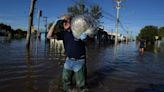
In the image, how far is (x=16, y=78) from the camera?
901 centimetres

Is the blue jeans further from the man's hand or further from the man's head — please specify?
the man's head

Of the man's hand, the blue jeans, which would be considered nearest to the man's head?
the man's hand

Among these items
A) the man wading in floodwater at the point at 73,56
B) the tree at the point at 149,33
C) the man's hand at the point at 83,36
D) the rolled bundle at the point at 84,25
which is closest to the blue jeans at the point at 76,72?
the man wading in floodwater at the point at 73,56

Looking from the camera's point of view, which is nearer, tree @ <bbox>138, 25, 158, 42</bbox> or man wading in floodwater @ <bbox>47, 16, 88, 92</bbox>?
man wading in floodwater @ <bbox>47, 16, 88, 92</bbox>

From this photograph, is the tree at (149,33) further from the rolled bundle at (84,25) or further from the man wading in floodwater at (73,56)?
the rolled bundle at (84,25)

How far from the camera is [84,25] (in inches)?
190

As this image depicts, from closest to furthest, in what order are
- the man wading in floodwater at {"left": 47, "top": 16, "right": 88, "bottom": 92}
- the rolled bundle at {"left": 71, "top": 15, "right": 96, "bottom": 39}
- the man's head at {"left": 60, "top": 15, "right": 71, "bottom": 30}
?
the rolled bundle at {"left": 71, "top": 15, "right": 96, "bottom": 39}
the man's head at {"left": 60, "top": 15, "right": 71, "bottom": 30}
the man wading in floodwater at {"left": 47, "top": 16, "right": 88, "bottom": 92}

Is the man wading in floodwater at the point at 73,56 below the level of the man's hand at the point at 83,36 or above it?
below

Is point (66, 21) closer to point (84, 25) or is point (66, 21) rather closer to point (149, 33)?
point (84, 25)

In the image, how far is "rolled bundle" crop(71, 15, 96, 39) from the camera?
484 centimetres

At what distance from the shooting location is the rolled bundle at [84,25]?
4836 mm

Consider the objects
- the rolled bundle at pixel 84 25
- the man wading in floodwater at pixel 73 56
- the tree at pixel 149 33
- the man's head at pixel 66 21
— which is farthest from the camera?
the tree at pixel 149 33

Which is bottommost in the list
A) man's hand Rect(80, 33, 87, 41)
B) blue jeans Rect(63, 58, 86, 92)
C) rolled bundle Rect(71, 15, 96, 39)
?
blue jeans Rect(63, 58, 86, 92)

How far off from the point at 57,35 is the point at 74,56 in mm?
574
